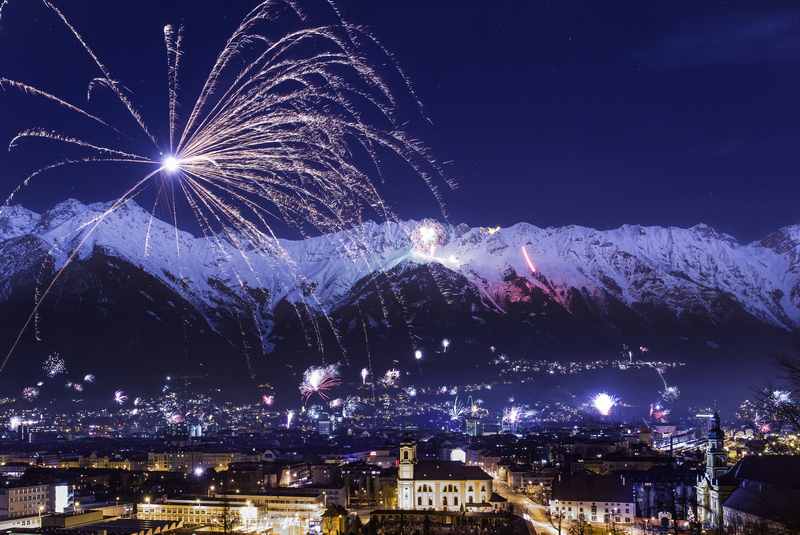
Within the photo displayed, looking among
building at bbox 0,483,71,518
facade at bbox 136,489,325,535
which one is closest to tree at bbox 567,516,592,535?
facade at bbox 136,489,325,535

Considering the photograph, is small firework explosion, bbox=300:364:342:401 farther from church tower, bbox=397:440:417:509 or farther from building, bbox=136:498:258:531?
building, bbox=136:498:258:531

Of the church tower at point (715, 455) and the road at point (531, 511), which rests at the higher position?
the church tower at point (715, 455)

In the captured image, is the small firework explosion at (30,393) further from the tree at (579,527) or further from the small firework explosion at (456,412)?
the tree at (579,527)

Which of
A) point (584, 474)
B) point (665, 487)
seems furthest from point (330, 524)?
point (665, 487)

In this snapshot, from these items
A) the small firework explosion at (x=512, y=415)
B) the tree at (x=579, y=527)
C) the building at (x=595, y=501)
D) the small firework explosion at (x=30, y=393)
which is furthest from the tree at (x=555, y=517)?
the small firework explosion at (x=30, y=393)

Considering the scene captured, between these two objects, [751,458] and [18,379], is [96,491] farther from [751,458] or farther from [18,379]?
[18,379]

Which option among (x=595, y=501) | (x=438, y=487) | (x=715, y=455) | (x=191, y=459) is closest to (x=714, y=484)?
(x=715, y=455)
